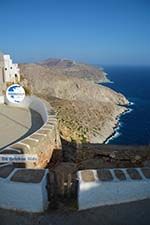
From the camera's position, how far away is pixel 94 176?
6031mm

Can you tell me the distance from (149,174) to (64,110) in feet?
132

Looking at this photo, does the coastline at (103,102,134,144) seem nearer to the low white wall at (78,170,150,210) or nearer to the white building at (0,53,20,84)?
the white building at (0,53,20,84)

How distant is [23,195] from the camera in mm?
5809

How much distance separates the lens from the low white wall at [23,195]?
18.8 feet

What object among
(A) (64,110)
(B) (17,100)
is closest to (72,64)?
(A) (64,110)

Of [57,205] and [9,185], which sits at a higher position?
[9,185]

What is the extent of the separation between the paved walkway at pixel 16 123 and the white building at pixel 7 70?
3.49 metres

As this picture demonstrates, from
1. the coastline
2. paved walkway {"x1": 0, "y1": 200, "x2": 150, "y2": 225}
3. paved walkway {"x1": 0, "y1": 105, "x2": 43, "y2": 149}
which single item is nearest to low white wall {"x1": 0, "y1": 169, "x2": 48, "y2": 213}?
paved walkway {"x1": 0, "y1": 200, "x2": 150, "y2": 225}

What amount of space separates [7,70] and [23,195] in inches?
533

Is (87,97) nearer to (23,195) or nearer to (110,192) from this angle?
(110,192)

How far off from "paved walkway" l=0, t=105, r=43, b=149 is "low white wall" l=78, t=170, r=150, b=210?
157 inches

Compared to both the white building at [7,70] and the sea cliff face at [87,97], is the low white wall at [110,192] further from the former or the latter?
the sea cliff face at [87,97]

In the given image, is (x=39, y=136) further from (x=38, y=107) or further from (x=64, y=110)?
(x=64, y=110)

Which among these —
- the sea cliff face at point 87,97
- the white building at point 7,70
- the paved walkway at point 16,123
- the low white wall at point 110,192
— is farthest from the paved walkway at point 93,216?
the sea cliff face at point 87,97
